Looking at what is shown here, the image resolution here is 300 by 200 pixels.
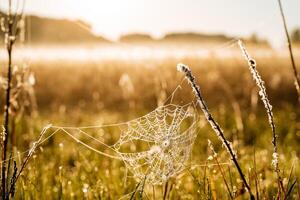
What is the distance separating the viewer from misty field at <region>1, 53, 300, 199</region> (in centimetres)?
347

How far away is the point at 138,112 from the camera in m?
8.26

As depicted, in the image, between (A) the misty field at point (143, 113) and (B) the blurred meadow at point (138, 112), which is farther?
(A) the misty field at point (143, 113)

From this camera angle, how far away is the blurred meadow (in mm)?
3234

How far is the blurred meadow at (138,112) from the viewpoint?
10.6ft

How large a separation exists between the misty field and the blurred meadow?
16 mm

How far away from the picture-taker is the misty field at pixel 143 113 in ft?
11.4

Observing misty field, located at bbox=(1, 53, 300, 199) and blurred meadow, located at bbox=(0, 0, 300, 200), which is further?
misty field, located at bbox=(1, 53, 300, 199)

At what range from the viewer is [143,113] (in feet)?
26.5

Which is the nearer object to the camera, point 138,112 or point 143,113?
point 143,113

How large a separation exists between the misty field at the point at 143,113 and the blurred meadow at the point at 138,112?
2 cm

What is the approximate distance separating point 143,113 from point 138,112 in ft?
0.62

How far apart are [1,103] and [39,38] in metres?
59.0

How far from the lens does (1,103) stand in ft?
31.1

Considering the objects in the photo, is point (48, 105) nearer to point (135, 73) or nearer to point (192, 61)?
point (135, 73)
